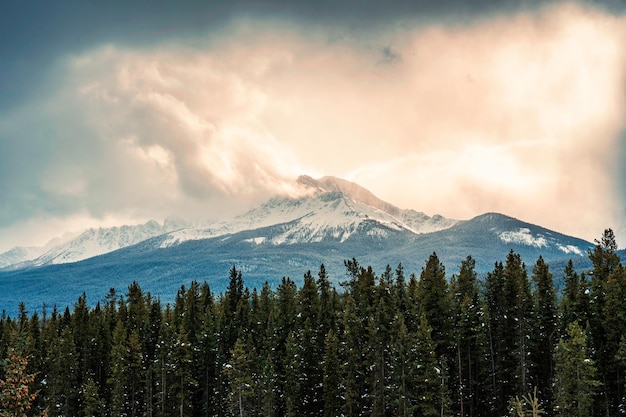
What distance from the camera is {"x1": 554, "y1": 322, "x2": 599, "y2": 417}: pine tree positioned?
62.4 meters

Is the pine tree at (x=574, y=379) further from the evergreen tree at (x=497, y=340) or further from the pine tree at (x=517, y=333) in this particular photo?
the evergreen tree at (x=497, y=340)

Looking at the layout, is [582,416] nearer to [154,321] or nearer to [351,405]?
[351,405]

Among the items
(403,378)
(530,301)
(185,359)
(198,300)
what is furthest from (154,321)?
(530,301)

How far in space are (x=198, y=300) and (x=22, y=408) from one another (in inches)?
3262

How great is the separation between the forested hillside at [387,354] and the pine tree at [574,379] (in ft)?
0.49

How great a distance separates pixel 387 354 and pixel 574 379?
23406 millimetres

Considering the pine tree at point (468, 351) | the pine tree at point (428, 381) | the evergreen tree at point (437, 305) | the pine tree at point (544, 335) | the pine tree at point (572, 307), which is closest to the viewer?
the pine tree at point (428, 381)

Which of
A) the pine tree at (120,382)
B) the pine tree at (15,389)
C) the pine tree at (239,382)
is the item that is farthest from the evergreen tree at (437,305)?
the pine tree at (15,389)

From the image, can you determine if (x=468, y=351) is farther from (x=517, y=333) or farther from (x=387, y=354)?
(x=387, y=354)

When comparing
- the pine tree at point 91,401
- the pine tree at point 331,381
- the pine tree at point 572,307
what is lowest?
the pine tree at point 91,401

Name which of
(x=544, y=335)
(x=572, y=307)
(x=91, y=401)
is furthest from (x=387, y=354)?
(x=91, y=401)

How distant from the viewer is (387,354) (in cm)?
7944

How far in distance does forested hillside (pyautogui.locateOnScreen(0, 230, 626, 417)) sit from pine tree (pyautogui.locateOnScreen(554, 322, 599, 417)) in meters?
0.15

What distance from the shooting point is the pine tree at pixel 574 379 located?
6244 cm
